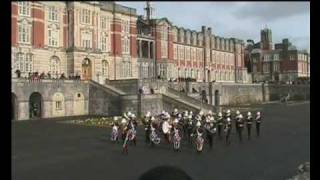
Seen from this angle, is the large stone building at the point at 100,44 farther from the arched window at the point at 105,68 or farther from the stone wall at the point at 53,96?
the stone wall at the point at 53,96

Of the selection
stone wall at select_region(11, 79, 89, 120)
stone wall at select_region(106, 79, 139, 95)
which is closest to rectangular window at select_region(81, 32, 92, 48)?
stone wall at select_region(106, 79, 139, 95)

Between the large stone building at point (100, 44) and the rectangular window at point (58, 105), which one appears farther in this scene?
the large stone building at point (100, 44)

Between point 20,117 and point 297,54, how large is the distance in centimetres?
9747

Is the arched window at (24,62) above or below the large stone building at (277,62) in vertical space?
below

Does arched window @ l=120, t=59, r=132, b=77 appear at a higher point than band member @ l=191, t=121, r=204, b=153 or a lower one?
higher

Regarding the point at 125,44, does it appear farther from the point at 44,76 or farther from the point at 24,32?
the point at 44,76

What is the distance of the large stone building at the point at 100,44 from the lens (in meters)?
50.8

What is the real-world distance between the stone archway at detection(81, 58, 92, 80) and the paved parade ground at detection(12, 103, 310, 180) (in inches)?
1003

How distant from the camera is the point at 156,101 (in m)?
48.7

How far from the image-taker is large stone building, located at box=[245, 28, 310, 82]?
128 meters

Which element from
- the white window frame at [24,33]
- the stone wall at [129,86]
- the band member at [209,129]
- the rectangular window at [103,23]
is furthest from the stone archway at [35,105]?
the band member at [209,129]

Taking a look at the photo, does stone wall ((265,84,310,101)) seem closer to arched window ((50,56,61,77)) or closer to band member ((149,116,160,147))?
arched window ((50,56,61,77))

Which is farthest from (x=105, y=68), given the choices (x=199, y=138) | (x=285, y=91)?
(x=285, y=91)

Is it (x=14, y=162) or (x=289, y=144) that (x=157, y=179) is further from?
(x=289, y=144)
